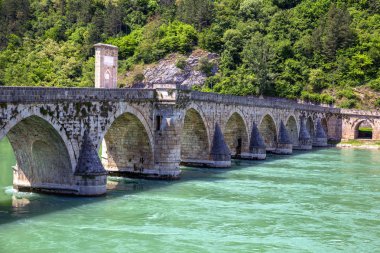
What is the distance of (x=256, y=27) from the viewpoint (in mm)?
97750

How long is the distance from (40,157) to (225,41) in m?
72.0

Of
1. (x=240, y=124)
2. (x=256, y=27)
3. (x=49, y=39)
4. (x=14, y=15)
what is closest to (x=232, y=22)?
(x=256, y=27)

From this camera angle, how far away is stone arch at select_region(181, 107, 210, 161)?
39906mm

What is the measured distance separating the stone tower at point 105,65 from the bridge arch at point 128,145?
15.8ft

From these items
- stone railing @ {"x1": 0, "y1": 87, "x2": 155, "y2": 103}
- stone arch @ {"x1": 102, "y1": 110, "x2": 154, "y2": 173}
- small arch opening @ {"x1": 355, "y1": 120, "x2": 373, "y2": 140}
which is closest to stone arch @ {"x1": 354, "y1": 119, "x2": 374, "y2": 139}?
small arch opening @ {"x1": 355, "y1": 120, "x2": 373, "y2": 140}

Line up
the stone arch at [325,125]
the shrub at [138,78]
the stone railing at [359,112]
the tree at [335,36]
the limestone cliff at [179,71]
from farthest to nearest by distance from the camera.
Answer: the shrub at [138,78] < the limestone cliff at [179,71] < the tree at [335,36] < the stone arch at [325,125] < the stone railing at [359,112]

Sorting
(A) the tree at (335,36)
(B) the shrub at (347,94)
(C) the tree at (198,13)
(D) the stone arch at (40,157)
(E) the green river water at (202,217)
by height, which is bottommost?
(E) the green river water at (202,217)

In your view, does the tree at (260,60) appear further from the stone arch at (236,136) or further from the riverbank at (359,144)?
the stone arch at (236,136)

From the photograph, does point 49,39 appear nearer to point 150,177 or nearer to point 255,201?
point 150,177

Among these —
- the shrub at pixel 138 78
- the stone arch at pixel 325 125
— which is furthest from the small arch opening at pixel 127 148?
the shrub at pixel 138 78

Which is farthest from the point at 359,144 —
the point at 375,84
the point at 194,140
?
the point at 194,140

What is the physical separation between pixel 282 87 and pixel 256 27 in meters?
17.8

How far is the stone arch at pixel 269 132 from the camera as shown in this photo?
53594mm

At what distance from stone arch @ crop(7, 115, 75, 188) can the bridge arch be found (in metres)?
6.34
